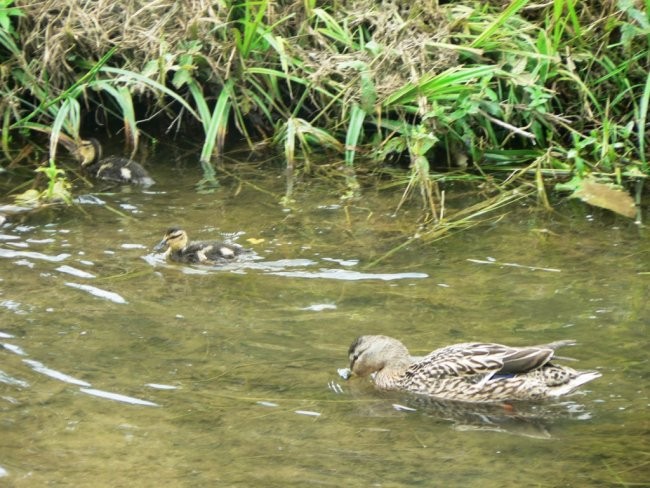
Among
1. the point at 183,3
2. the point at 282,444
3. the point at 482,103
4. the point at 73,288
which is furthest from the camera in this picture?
the point at 183,3

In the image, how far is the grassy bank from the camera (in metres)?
7.39

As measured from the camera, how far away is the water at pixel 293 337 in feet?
14.1

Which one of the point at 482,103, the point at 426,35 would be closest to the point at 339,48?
the point at 426,35

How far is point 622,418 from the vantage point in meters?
4.62

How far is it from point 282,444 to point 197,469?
35 cm

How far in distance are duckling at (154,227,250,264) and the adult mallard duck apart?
1.43m

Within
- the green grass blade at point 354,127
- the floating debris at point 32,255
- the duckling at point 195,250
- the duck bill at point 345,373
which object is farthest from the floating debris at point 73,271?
the green grass blade at point 354,127

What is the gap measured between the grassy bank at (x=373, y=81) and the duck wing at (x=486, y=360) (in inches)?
83.0

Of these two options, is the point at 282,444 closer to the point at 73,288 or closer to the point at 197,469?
the point at 197,469

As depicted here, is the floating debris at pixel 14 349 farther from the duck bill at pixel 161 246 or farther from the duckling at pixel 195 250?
the duck bill at pixel 161 246

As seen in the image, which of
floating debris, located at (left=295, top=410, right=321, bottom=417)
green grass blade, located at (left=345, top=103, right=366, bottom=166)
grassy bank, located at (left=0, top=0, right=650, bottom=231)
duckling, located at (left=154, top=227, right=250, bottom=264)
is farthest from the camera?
green grass blade, located at (left=345, top=103, right=366, bottom=166)

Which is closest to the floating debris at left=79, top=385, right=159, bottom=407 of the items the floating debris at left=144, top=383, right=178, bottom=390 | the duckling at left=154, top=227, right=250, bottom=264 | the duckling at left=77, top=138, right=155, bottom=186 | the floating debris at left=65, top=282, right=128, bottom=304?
the floating debris at left=144, top=383, right=178, bottom=390

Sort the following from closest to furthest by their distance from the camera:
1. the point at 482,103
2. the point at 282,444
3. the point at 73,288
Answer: the point at 282,444 < the point at 73,288 < the point at 482,103

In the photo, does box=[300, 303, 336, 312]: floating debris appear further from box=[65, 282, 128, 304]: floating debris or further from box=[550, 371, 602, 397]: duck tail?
box=[550, 371, 602, 397]: duck tail
